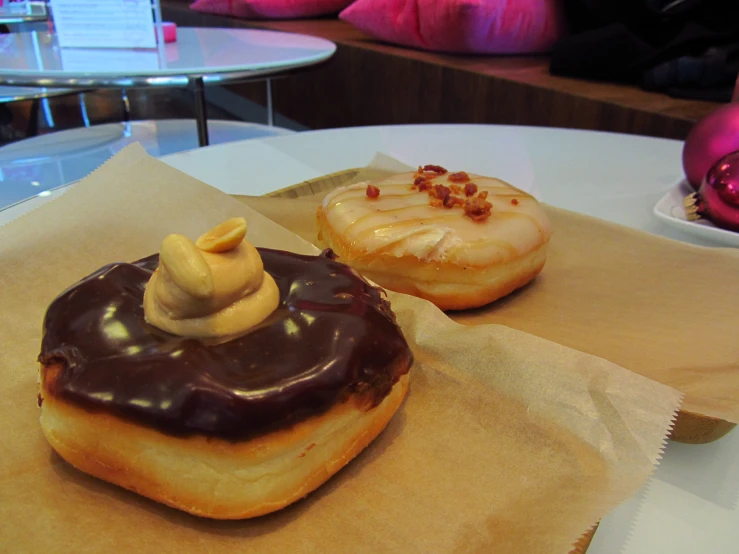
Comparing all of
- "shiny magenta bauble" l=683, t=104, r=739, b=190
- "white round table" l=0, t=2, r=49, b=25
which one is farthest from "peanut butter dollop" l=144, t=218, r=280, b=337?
"white round table" l=0, t=2, r=49, b=25

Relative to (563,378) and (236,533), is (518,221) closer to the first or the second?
(563,378)

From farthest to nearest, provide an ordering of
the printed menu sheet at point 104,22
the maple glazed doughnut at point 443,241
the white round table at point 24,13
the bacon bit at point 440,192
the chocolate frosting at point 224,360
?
the white round table at point 24,13, the printed menu sheet at point 104,22, the bacon bit at point 440,192, the maple glazed doughnut at point 443,241, the chocolate frosting at point 224,360

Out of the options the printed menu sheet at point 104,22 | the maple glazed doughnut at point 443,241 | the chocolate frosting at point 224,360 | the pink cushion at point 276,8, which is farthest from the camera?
the pink cushion at point 276,8

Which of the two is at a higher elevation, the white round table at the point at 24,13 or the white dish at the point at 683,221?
the white round table at the point at 24,13

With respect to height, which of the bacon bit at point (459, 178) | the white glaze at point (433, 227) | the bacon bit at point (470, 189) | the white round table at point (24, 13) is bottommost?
the white round table at point (24, 13)

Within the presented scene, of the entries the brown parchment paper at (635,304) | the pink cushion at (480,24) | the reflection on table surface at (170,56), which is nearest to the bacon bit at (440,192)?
the brown parchment paper at (635,304)

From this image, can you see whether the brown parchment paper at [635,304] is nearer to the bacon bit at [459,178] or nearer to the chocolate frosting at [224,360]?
the bacon bit at [459,178]
